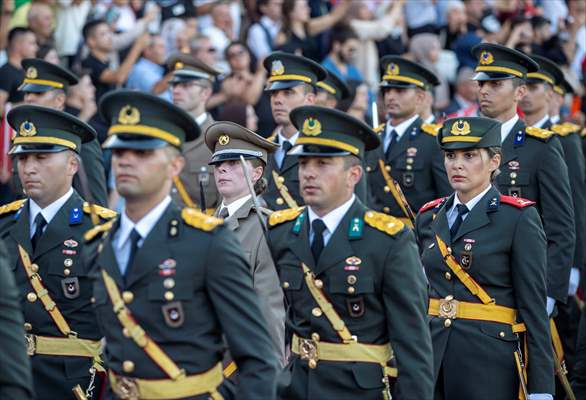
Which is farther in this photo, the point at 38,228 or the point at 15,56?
the point at 15,56

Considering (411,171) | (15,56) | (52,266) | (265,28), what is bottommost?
(52,266)

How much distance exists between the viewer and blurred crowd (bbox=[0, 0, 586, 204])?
1359 centimetres

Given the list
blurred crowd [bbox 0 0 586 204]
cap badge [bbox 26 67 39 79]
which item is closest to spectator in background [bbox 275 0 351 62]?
blurred crowd [bbox 0 0 586 204]

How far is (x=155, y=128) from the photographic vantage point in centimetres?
519

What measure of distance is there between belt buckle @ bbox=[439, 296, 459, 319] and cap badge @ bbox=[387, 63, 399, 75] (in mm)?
3845

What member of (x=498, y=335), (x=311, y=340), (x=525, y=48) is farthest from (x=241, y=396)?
(x=525, y=48)

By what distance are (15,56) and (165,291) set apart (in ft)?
28.3

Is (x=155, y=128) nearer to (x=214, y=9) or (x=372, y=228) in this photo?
(x=372, y=228)

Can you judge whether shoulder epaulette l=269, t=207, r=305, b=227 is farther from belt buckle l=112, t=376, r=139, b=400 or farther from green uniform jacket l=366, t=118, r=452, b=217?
green uniform jacket l=366, t=118, r=452, b=217

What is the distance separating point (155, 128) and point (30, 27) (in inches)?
378

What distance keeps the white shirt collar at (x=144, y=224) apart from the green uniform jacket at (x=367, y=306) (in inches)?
39.1

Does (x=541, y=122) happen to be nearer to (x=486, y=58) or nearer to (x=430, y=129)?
(x=430, y=129)

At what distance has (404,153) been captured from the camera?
10.4 metres

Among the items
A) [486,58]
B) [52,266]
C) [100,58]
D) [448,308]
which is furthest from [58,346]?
[100,58]
